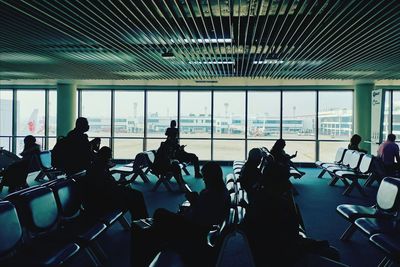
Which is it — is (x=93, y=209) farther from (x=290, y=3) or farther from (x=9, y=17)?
(x=290, y=3)

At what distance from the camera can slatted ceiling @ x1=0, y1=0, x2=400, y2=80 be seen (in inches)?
150

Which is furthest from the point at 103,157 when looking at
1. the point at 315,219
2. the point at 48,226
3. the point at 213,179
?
the point at 315,219

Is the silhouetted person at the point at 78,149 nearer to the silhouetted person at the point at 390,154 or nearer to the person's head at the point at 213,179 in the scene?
the person's head at the point at 213,179

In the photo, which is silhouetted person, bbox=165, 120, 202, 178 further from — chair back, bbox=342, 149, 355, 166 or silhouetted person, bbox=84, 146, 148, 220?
chair back, bbox=342, 149, 355, 166

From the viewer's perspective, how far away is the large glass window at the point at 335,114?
11898 mm

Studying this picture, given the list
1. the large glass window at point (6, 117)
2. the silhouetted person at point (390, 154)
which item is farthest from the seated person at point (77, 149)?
the large glass window at point (6, 117)

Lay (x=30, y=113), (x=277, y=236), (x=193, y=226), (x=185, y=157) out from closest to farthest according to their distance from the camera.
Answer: (x=193, y=226)
(x=277, y=236)
(x=185, y=157)
(x=30, y=113)

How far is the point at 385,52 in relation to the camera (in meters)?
5.89

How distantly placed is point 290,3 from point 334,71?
5154 millimetres

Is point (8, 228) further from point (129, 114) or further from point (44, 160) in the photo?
point (129, 114)

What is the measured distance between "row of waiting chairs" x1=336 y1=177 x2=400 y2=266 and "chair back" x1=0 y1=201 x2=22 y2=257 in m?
3.19

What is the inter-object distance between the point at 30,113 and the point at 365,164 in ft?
40.0

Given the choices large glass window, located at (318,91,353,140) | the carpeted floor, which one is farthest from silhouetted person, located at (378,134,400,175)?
large glass window, located at (318,91,353,140)

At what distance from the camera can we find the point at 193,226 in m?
2.25
